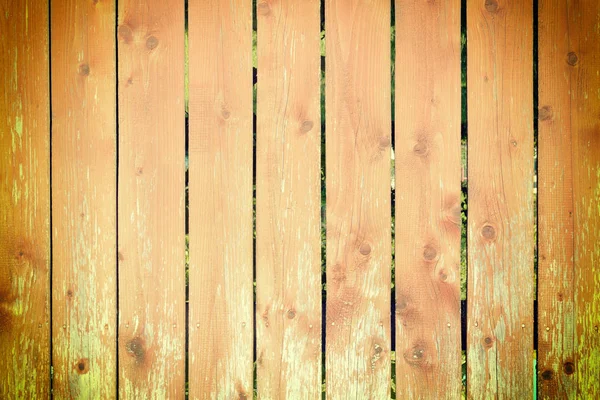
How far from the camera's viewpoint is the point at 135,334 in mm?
1134

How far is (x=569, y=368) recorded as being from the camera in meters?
1.12

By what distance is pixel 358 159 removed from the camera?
43.3 inches

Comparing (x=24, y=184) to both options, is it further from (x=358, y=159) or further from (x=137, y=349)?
(x=358, y=159)

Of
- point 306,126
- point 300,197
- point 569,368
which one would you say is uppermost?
point 306,126

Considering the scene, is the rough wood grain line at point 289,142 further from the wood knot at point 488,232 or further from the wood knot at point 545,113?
the wood knot at point 545,113

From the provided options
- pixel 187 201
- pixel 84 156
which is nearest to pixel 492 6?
pixel 187 201

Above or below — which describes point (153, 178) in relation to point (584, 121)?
below

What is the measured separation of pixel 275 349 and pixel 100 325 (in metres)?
0.56

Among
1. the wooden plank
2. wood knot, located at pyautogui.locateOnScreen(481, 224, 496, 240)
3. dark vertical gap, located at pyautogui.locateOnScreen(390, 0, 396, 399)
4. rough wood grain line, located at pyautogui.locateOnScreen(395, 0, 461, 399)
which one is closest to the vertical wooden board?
the wooden plank

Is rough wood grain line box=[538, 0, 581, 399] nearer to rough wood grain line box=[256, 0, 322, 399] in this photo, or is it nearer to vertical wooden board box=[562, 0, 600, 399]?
vertical wooden board box=[562, 0, 600, 399]

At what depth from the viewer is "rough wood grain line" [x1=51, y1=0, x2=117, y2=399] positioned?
112cm

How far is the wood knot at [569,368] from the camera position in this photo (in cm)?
112

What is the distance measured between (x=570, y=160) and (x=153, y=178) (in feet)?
4.21

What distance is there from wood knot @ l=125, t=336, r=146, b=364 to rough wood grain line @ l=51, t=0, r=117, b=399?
0.36ft
